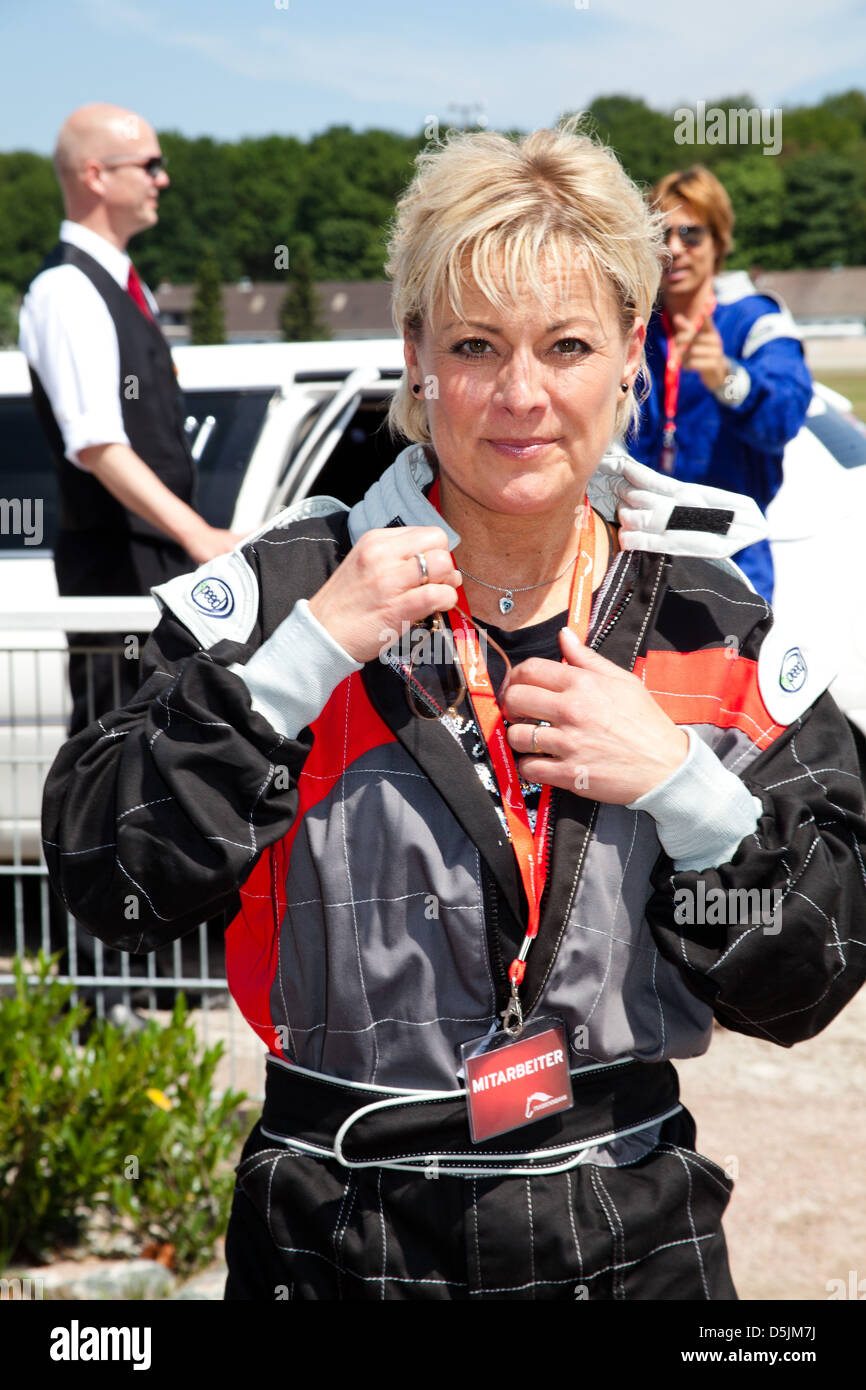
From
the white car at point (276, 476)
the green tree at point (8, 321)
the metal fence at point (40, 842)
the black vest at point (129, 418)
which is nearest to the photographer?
the metal fence at point (40, 842)

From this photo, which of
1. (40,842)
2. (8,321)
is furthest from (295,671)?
(8,321)

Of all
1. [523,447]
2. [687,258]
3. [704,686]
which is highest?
[687,258]

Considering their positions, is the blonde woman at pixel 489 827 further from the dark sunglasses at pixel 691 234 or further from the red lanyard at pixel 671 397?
the dark sunglasses at pixel 691 234

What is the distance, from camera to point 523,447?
1.66 m

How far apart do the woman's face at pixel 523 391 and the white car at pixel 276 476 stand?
2603 millimetres

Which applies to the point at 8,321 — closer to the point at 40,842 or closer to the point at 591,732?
the point at 40,842

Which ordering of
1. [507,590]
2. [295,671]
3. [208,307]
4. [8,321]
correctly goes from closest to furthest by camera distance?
[295,671]
[507,590]
[8,321]
[208,307]

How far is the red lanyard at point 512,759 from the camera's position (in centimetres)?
159

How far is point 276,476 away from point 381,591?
11.6 feet

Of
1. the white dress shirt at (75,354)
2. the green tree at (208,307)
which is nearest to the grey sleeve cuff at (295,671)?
the white dress shirt at (75,354)

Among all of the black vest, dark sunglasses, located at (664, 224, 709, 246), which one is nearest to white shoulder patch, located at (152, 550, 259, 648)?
the black vest
